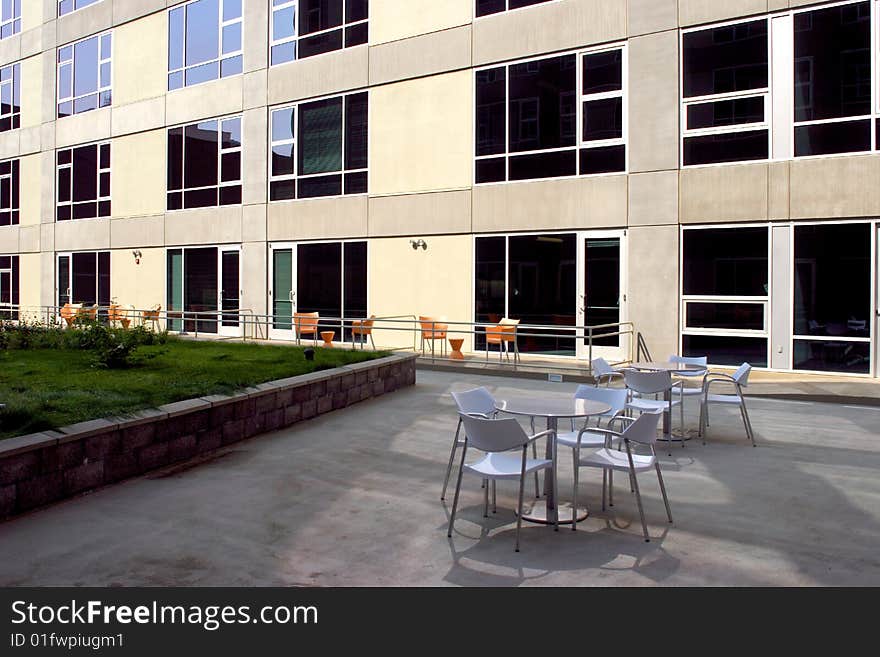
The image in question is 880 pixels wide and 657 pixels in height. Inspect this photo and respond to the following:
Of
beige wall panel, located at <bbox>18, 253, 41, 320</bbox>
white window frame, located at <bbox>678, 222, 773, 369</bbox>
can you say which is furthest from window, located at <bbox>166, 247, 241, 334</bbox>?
white window frame, located at <bbox>678, 222, 773, 369</bbox>

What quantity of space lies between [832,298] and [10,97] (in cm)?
2605

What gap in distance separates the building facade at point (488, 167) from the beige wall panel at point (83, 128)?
73 millimetres

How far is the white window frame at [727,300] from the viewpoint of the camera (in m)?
12.5

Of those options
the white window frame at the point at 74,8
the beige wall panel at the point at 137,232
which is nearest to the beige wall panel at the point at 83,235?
the beige wall panel at the point at 137,232

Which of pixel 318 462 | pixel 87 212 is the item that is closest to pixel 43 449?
pixel 318 462

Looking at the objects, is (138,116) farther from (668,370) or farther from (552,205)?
(668,370)

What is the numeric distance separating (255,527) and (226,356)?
21.7 ft

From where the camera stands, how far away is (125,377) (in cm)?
866

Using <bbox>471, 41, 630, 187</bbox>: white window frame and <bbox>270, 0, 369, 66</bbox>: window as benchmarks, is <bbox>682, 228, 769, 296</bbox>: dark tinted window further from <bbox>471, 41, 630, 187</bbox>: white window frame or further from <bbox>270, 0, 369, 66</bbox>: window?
<bbox>270, 0, 369, 66</bbox>: window

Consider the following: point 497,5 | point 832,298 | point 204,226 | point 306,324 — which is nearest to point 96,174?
point 204,226

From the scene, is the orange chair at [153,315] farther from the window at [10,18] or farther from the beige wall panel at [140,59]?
the window at [10,18]

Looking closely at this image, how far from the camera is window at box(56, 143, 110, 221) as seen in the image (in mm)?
22609

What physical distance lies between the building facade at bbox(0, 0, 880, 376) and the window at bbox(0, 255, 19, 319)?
213 centimetres
